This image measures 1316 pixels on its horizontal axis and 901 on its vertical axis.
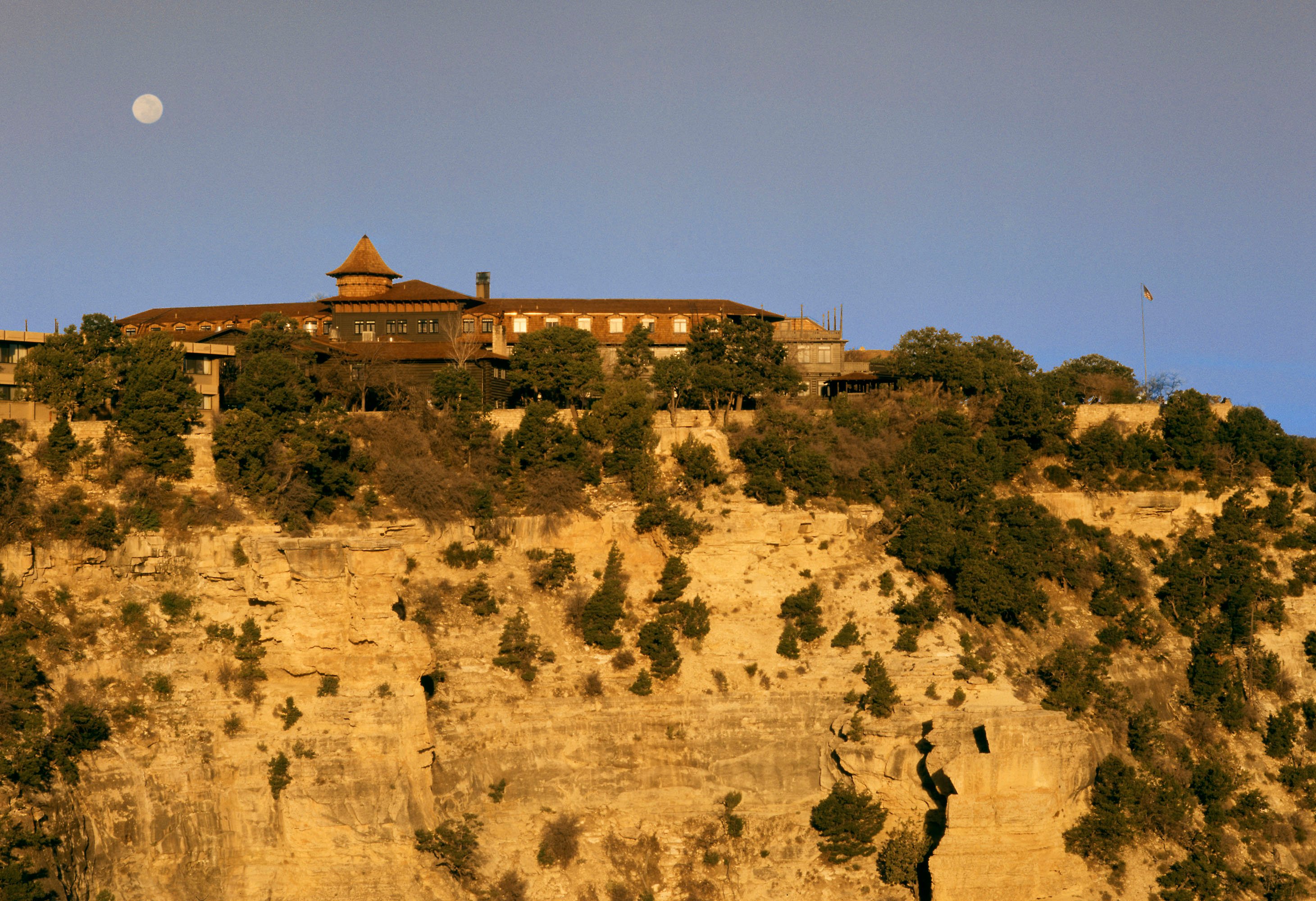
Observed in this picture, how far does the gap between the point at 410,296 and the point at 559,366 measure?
1093cm

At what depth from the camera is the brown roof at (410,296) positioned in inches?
2842

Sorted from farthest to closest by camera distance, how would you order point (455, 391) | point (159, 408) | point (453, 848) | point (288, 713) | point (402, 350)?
point (402, 350) < point (455, 391) < point (159, 408) < point (453, 848) < point (288, 713)

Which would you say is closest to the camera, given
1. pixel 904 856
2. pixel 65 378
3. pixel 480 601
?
pixel 904 856

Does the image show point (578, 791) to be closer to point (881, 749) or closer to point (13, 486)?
point (881, 749)

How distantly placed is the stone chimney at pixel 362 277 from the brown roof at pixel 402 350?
4.11 m

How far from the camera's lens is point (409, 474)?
5669 cm

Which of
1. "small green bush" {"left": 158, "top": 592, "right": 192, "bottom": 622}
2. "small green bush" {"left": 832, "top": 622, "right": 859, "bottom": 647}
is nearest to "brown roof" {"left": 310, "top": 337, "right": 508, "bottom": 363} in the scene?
"small green bush" {"left": 158, "top": 592, "right": 192, "bottom": 622}

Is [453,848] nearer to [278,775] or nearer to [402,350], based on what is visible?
[278,775]

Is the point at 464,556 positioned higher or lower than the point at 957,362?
lower

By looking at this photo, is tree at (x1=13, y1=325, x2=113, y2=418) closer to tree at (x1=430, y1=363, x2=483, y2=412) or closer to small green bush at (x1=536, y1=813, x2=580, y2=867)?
tree at (x1=430, y1=363, x2=483, y2=412)

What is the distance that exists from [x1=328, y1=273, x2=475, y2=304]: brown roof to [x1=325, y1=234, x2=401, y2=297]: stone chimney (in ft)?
2.21

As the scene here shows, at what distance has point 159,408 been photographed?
182 feet

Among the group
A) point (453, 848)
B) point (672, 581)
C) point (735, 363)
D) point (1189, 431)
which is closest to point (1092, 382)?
point (1189, 431)

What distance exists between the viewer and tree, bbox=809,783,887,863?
1965 inches
